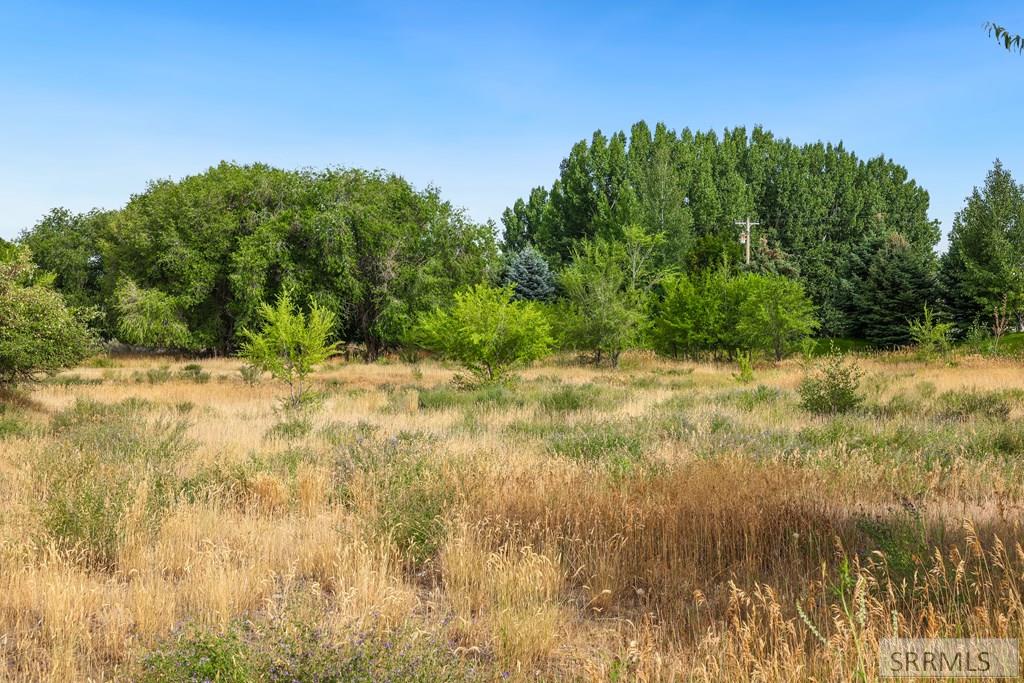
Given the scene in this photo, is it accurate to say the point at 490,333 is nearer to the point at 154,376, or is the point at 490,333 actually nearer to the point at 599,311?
the point at 599,311

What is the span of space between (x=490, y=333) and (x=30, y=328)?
11.6 m

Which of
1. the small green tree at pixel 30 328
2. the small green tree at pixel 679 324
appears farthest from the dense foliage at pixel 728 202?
the small green tree at pixel 30 328

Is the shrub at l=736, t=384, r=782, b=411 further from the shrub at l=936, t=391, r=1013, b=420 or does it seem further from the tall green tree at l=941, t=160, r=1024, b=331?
the tall green tree at l=941, t=160, r=1024, b=331

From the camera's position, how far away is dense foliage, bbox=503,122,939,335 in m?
55.7

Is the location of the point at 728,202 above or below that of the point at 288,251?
above

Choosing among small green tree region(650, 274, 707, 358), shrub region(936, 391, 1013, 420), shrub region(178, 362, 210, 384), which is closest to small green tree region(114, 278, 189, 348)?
shrub region(178, 362, 210, 384)

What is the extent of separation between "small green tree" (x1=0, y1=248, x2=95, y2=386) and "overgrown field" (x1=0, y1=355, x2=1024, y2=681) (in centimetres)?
628

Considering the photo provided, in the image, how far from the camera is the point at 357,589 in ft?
13.3

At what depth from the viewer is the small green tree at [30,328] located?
14.6 m

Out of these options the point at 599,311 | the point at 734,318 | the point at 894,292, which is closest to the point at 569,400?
the point at 599,311

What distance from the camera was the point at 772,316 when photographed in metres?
33.2

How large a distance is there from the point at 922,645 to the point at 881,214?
2882 inches

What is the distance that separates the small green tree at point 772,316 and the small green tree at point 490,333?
1486cm

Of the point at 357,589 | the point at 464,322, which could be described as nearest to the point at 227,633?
the point at 357,589
